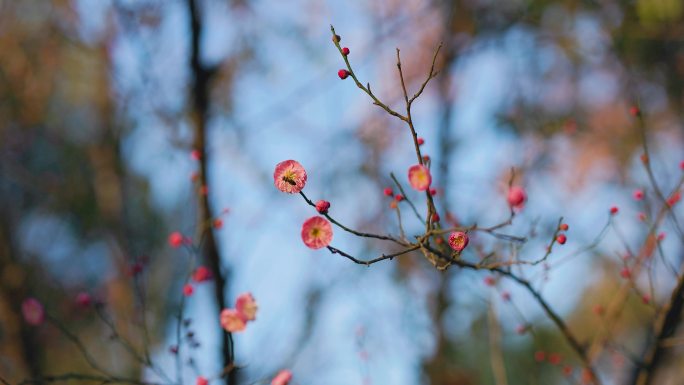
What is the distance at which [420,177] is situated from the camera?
3.81 feet

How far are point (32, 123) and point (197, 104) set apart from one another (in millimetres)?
2736

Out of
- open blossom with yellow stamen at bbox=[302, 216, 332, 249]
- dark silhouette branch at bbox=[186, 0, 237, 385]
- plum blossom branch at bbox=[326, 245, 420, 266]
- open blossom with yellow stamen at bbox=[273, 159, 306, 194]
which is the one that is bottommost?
plum blossom branch at bbox=[326, 245, 420, 266]

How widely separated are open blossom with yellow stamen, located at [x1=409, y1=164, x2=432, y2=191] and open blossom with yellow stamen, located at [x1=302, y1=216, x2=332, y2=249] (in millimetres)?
205

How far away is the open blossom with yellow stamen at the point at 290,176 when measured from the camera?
1208 mm

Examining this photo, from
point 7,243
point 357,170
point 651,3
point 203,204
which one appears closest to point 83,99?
point 7,243

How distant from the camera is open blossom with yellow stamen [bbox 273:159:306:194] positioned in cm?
121

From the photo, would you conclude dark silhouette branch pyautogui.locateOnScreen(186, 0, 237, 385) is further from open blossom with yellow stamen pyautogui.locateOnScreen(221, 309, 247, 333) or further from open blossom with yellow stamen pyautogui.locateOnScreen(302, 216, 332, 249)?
open blossom with yellow stamen pyautogui.locateOnScreen(302, 216, 332, 249)

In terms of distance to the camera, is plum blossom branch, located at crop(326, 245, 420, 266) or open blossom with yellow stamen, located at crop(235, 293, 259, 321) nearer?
plum blossom branch, located at crop(326, 245, 420, 266)

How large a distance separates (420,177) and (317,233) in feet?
0.82

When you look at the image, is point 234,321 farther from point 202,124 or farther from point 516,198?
point 202,124

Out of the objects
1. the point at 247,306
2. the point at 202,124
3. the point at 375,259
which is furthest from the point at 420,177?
the point at 202,124

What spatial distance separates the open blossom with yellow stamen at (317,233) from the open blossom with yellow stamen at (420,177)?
0.67 ft

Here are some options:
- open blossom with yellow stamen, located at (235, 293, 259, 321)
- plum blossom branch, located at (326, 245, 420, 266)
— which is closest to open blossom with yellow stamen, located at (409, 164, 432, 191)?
plum blossom branch, located at (326, 245, 420, 266)

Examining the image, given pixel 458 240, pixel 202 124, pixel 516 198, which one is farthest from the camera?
pixel 202 124
